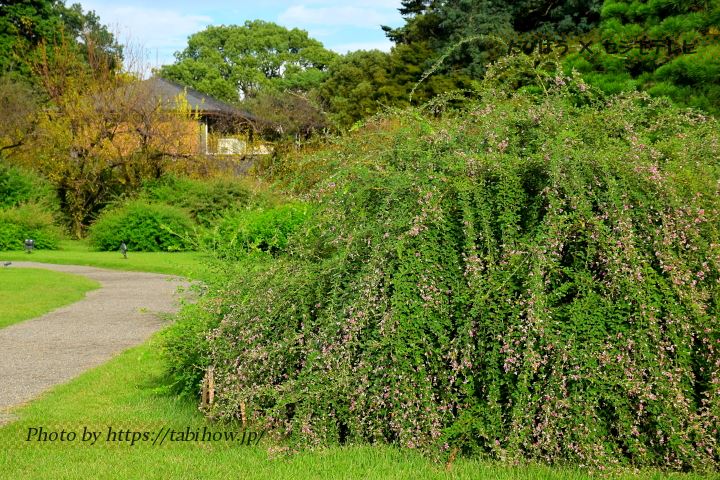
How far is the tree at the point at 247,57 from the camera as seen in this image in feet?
205

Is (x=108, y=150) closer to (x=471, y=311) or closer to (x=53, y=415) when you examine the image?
(x=53, y=415)

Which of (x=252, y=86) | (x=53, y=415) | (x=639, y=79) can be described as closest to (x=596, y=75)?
(x=639, y=79)

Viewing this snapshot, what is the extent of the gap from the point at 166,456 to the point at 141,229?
18289 millimetres

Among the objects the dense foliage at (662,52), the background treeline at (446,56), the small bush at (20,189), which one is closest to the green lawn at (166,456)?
the background treeline at (446,56)

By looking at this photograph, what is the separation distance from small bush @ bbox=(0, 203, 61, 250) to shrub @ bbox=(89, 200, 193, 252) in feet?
4.58

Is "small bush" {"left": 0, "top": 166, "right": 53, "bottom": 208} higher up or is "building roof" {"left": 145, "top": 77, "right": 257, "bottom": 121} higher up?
"building roof" {"left": 145, "top": 77, "right": 257, "bottom": 121}

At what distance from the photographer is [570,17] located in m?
34.2

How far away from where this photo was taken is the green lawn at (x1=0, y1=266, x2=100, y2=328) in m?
11.3

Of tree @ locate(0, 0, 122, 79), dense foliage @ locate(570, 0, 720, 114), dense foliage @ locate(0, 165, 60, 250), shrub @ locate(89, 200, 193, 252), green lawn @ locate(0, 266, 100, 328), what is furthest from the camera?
tree @ locate(0, 0, 122, 79)

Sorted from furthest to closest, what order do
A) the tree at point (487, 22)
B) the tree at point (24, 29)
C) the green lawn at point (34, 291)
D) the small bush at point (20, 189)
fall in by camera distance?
1. the tree at point (24, 29)
2. the tree at point (487, 22)
3. the small bush at point (20, 189)
4. the green lawn at point (34, 291)

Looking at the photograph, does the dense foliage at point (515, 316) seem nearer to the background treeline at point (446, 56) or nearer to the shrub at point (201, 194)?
the background treeline at point (446, 56)

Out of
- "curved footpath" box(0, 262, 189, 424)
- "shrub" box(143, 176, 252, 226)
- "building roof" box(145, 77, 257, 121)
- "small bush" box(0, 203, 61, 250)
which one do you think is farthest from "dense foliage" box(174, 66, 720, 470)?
"building roof" box(145, 77, 257, 121)

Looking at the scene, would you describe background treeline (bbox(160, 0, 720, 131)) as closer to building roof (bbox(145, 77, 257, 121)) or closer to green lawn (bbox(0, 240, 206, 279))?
building roof (bbox(145, 77, 257, 121))

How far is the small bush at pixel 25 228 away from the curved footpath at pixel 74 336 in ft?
29.4
